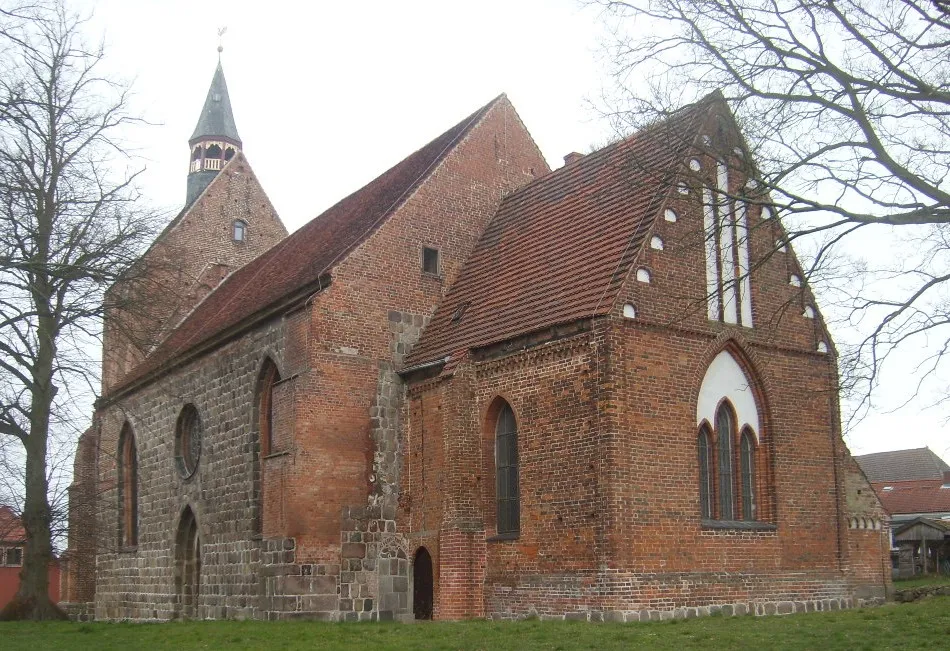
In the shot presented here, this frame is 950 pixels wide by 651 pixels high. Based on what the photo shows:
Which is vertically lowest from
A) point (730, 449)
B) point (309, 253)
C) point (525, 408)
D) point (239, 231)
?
point (730, 449)

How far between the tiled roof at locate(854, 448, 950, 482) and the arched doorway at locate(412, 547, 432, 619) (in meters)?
43.8

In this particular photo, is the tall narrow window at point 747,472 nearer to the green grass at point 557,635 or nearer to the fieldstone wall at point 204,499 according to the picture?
the green grass at point 557,635

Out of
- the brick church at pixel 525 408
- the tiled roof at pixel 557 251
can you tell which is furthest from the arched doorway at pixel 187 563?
the tiled roof at pixel 557 251

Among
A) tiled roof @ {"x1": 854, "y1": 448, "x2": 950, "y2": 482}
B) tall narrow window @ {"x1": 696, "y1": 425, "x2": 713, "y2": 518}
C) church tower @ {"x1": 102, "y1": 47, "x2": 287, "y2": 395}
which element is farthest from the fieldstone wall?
tiled roof @ {"x1": 854, "y1": 448, "x2": 950, "y2": 482}

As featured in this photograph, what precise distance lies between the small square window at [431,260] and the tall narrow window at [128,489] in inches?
447

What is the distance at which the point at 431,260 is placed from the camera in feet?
70.9

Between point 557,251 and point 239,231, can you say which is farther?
point 239,231

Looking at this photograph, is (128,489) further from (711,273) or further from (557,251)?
(711,273)

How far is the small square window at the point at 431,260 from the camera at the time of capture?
2147 cm

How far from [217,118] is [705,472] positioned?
90.7 ft

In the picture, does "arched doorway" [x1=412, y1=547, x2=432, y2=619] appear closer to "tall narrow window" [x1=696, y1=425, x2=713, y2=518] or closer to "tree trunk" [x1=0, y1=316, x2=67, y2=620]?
"tall narrow window" [x1=696, y1=425, x2=713, y2=518]

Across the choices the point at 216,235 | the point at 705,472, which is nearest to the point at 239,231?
the point at 216,235

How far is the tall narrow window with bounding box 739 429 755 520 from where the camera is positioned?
701 inches

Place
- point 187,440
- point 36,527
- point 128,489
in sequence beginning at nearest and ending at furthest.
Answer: point 36,527, point 187,440, point 128,489
